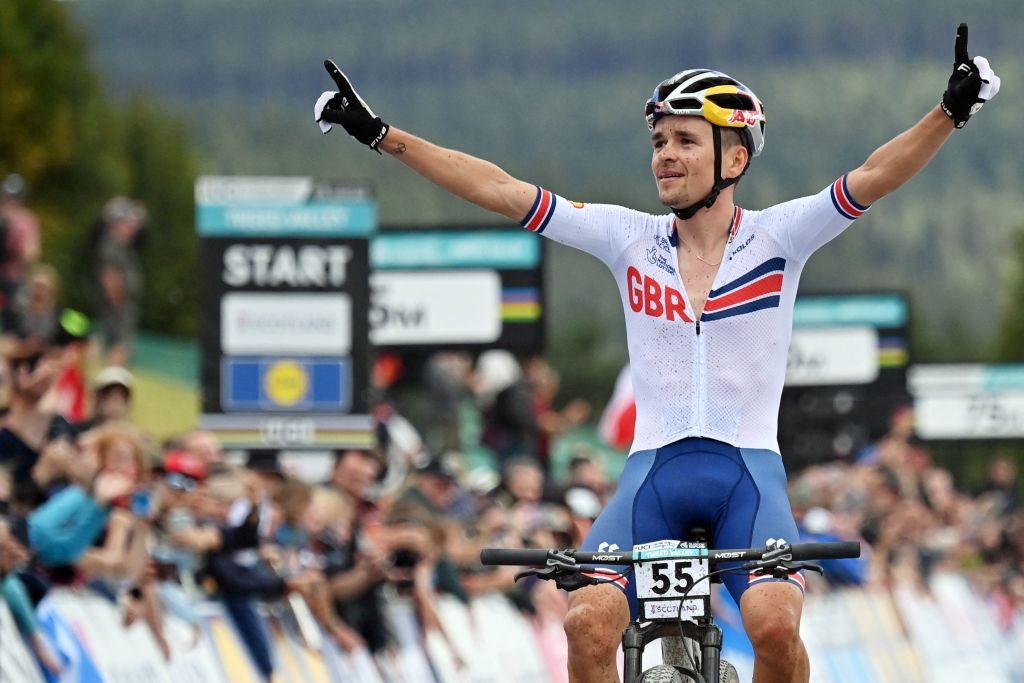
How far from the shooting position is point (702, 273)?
28.3 ft

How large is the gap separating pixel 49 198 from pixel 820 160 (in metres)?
124

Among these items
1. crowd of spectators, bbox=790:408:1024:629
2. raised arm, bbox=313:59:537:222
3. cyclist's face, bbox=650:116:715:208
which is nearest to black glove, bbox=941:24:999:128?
cyclist's face, bbox=650:116:715:208

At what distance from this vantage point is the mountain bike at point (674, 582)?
24.9 ft

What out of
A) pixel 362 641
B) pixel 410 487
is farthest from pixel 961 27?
pixel 410 487

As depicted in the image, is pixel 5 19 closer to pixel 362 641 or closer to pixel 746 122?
pixel 362 641

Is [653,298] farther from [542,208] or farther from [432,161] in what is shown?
[432,161]

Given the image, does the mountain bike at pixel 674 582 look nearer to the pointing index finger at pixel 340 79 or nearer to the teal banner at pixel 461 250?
the pointing index finger at pixel 340 79

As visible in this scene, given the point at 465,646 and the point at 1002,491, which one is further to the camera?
the point at 1002,491

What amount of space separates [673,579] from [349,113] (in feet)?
7.52

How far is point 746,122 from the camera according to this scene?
8680 mm

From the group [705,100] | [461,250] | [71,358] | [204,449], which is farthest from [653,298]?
[461,250]

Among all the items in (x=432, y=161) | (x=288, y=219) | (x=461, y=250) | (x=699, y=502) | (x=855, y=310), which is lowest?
(x=699, y=502)

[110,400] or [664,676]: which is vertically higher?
[110,400]

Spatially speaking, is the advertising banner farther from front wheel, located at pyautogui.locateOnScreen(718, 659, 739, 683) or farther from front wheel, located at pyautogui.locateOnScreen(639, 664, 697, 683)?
front wheel, located at pyautogui.locateOnScreen(639, 664, 697, 683)
